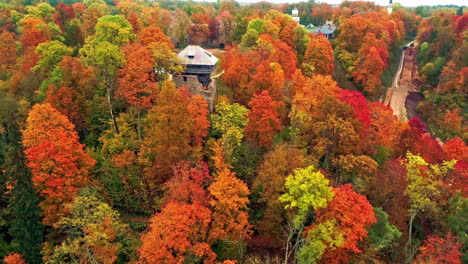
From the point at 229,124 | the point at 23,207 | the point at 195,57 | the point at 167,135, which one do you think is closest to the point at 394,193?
the point at 229,124

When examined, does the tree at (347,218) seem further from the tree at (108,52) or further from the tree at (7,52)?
the tree at (7,52)

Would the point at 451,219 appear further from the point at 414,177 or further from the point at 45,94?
the point at 45,94

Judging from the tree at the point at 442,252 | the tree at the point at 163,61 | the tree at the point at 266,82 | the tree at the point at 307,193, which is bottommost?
the tree at the point at 442,252

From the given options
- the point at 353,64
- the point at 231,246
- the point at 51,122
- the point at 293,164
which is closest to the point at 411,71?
the point at 353,64

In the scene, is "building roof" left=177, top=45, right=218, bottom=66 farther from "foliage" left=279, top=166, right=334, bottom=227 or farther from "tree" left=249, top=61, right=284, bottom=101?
"foliage" left=279, top=166, right=334, bottom=227

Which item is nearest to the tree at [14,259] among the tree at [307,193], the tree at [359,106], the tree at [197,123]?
the tree at [197,123]

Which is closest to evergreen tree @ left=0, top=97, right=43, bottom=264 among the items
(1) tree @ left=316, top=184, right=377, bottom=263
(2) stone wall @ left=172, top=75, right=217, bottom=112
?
(2) stone wall @ left=172, top=75, right=217, bottom=112
